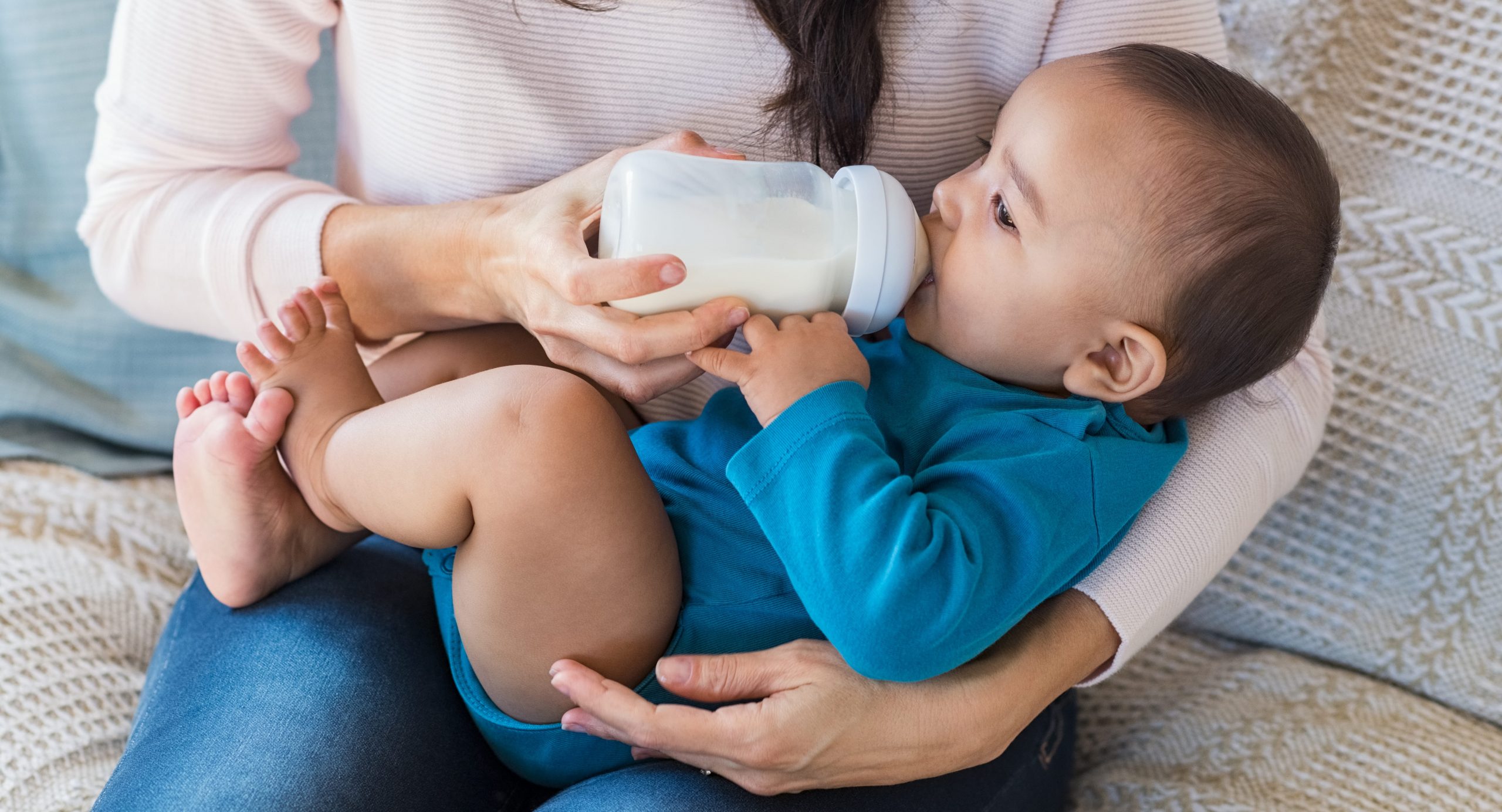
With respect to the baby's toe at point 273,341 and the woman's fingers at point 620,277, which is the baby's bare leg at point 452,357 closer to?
the baby's toe at point 273,341

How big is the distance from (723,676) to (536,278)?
36 cm

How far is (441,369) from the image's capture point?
1079mm

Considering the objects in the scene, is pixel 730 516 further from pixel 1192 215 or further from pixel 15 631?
pixel 15 631

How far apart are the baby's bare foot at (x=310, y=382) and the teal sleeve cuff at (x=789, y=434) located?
36cm

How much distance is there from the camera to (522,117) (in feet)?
3.26

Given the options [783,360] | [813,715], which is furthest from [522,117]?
[813,715]

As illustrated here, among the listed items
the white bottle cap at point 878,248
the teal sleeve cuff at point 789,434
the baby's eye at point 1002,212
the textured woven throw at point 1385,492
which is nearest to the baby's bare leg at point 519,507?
the teal sleeve cuff at point 789,434

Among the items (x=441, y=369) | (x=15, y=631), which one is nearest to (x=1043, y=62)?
(x=441, y=369)

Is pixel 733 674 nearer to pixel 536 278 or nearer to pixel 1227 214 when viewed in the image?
pixel 536 278

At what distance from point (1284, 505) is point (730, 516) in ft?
2.29

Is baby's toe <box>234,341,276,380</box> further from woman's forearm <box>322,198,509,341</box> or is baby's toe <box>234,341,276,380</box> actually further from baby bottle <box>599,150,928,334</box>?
baby bottle <box>599,150,928,334</box>

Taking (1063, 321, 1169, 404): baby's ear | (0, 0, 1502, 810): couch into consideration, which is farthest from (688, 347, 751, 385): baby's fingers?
(0, 0, 1502, 810): couch

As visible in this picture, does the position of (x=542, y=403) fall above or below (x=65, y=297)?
above

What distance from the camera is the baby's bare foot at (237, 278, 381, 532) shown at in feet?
3.04
